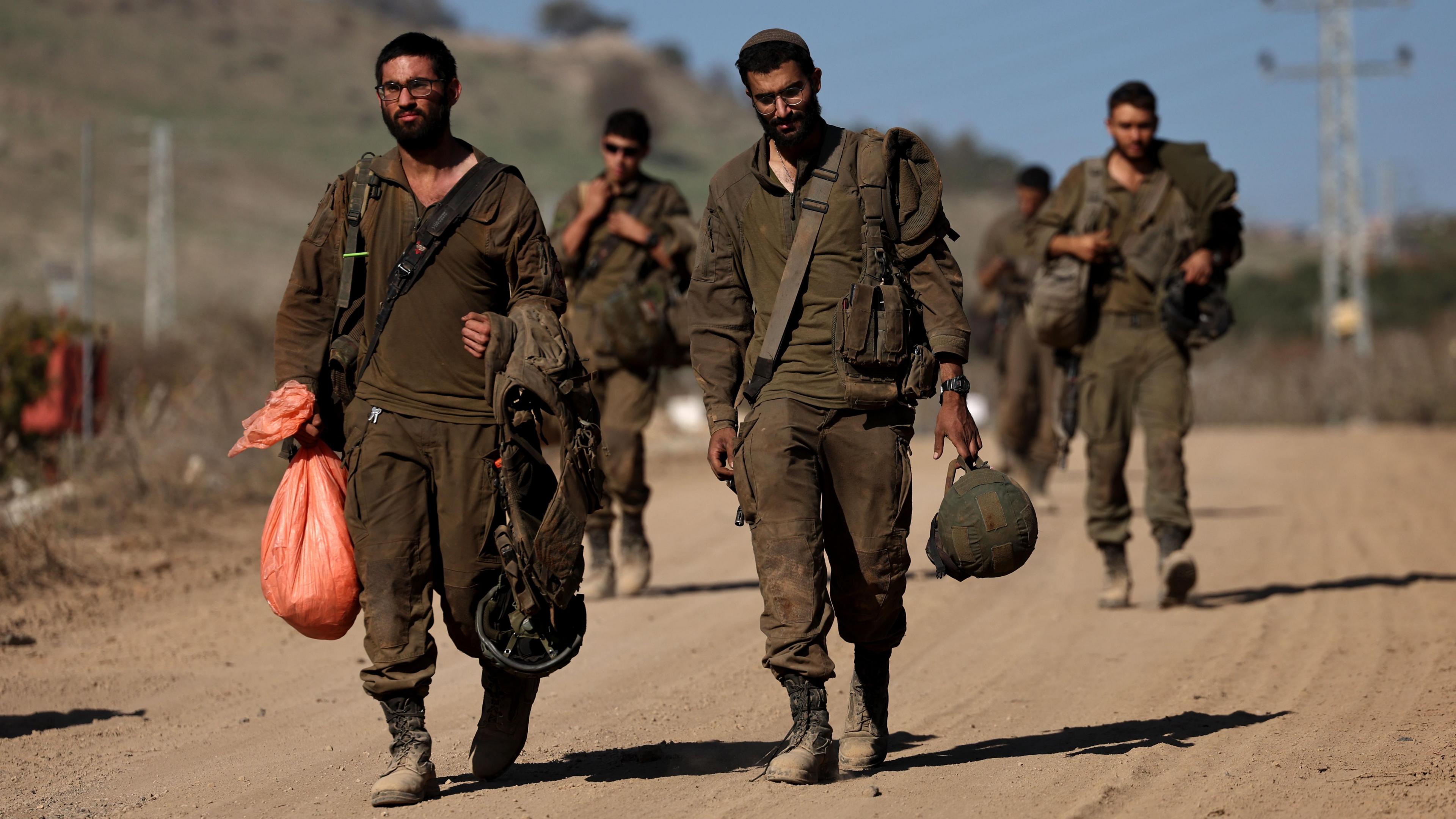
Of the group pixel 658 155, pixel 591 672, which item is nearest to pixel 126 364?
pixel 591 672

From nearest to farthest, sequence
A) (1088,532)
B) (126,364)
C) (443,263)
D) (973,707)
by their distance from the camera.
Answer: (443,263) < (973,707) < (1088,532) < (126,364)

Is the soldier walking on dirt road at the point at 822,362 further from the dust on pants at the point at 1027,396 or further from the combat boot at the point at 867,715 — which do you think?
the dust on pants at the point at 1027,396

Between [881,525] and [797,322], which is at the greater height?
[797,322]

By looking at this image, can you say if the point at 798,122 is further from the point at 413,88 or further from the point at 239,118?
the point at 239,118

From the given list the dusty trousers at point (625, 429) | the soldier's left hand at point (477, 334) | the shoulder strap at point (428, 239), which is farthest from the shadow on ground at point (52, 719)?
the dusty trousers at point (625, 429)

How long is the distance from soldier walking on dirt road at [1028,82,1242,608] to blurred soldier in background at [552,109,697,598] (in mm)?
2137

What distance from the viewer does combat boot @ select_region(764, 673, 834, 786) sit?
207 inches

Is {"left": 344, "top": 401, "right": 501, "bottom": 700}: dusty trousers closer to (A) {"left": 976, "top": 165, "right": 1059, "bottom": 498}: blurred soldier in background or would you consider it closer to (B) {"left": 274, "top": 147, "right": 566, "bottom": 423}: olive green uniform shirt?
(B) {"left": 274, "top": 147, "right": 566, "bottom": 423}: olive green uniform shirt

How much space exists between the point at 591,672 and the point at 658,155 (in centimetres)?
9017

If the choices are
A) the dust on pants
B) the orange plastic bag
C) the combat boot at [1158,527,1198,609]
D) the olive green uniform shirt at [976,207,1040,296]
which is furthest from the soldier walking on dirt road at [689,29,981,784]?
the dust on pants

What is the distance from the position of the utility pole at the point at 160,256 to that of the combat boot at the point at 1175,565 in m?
29.7

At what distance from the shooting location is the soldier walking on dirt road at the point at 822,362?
17.5 ft

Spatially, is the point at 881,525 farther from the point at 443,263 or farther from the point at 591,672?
the point at 591,672

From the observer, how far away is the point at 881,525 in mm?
5438
